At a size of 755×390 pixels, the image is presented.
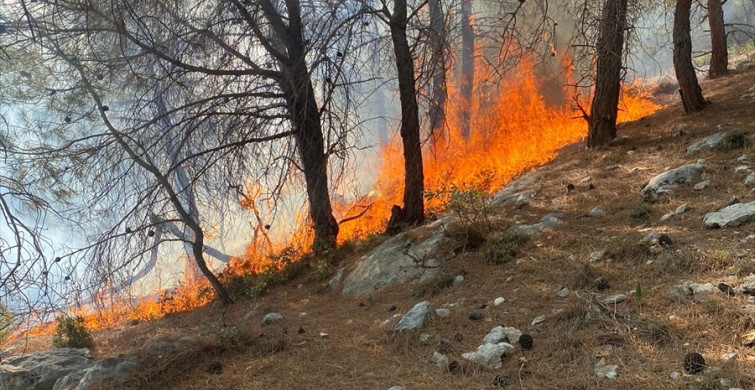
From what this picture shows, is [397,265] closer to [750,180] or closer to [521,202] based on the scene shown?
[521,202]

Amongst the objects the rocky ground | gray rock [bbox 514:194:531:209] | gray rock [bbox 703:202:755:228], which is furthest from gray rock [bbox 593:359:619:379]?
gray rock [bbox 514:194:531:209]

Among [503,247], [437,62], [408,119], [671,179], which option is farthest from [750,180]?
[408,119]

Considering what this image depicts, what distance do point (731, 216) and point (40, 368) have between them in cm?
542

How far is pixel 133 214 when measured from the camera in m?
5.98

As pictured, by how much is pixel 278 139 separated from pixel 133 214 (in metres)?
1.97

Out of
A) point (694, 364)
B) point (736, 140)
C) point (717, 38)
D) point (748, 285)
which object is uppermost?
point (717, 38)

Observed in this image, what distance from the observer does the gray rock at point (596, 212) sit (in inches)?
188

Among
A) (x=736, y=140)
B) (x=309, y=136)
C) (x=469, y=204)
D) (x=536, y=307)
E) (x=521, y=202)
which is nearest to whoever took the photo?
(x=536, y=307)

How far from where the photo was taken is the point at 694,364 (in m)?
2.30

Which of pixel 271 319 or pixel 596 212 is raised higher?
pixel 596 212

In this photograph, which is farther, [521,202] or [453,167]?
[453,167]

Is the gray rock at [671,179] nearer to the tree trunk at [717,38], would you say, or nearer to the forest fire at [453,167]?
the forest fire at [453,167]

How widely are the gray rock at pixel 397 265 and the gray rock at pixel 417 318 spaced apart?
1.10 meters

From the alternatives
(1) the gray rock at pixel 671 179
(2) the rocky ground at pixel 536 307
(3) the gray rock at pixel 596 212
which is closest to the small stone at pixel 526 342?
(2) the rocky ground at pixel 536 307
